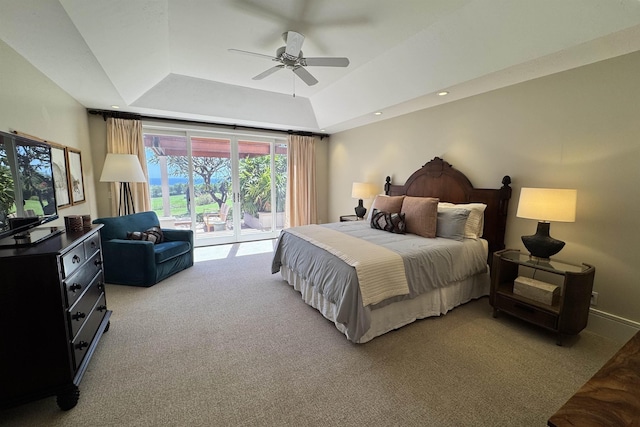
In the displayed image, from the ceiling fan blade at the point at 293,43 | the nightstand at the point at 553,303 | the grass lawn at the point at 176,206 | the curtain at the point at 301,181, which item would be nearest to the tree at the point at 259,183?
the curtain at the point at 301,181

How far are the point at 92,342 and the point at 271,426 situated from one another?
4.81ft

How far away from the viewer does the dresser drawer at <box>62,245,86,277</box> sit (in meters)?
1.58

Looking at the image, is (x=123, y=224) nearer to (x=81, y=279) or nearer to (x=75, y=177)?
(x=75, y=177)

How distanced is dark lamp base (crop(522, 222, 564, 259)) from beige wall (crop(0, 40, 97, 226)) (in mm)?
4490

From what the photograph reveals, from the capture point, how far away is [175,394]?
5.58ft

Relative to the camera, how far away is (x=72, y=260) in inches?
66.4

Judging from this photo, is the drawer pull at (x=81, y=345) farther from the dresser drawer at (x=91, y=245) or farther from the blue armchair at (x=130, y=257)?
the blue armchair at (x=130, y=257)

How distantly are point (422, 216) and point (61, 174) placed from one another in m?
4.18

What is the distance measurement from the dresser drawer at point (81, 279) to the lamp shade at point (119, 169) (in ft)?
6.54

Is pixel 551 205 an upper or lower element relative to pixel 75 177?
lower

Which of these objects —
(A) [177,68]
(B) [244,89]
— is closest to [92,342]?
(A) [177,68]

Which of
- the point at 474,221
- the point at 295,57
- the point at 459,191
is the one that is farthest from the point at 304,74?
the point at 474,221

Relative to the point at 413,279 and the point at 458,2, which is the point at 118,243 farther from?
the point at 458,2

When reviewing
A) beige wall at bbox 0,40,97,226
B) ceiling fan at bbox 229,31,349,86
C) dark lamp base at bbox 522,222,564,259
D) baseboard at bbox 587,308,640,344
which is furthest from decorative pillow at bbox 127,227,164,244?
baseboard at bbox 587,308,640,344
